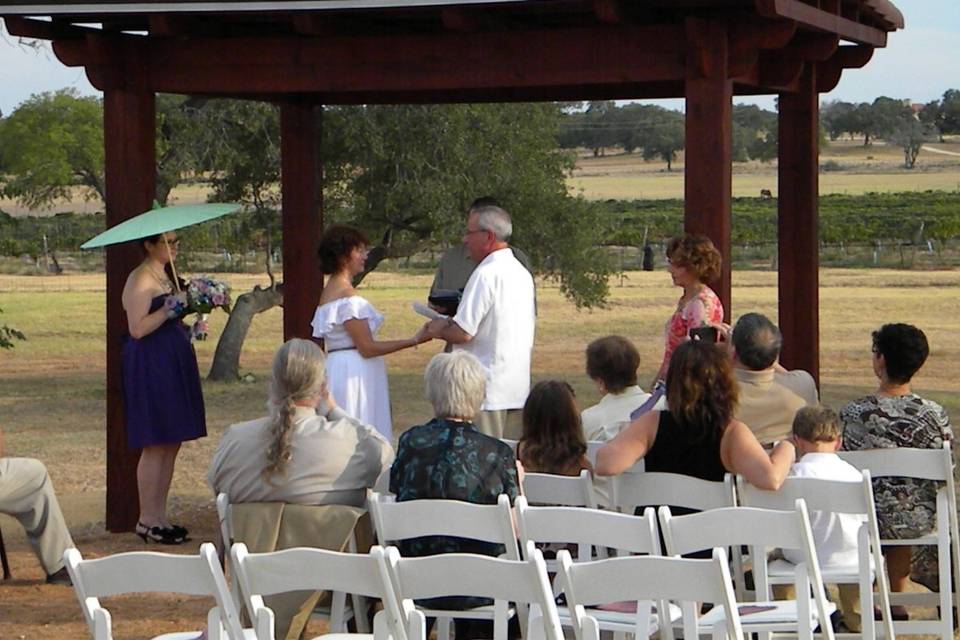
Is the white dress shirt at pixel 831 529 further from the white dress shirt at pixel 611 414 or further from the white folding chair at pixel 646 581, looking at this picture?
the white folding chair at pixel 646 581

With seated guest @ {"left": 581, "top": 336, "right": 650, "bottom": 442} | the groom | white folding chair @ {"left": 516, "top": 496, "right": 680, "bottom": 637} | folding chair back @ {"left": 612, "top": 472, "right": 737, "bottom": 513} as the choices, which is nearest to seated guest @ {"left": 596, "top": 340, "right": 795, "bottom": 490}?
folding chair back @ {"left": 612, "top": 472, "right": 737, "bottom": 513}

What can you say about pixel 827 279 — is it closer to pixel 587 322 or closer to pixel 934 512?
pixel 587 322

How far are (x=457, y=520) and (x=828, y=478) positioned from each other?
1.32m

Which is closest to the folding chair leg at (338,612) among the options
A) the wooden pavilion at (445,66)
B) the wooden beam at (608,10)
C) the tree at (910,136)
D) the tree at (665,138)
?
the wooden pavilion at (445,66)

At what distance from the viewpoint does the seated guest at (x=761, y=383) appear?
5816 mm

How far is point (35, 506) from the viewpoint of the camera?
6.94m

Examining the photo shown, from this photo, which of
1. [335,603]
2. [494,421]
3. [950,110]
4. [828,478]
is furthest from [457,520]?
[950,110]

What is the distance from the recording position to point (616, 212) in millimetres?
53781

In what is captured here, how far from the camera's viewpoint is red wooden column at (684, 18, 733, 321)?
24.3 feet

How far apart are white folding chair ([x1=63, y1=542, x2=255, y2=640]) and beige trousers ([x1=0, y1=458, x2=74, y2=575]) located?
295 cm

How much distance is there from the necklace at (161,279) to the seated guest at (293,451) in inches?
91.4

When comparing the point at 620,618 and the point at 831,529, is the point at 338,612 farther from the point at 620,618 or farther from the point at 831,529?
the point at 831,529

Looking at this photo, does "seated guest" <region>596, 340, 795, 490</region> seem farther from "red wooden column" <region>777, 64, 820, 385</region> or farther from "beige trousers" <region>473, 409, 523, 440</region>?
"red wooden column" <region>777, 64, 820, 385</region>

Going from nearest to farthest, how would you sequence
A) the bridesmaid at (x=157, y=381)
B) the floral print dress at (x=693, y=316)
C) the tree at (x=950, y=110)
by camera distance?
1. the floral print dress at (x=693, y=316)
2. the bridesmaid at (x=157, y=381)
3. the tree at (x=950, y=110)
